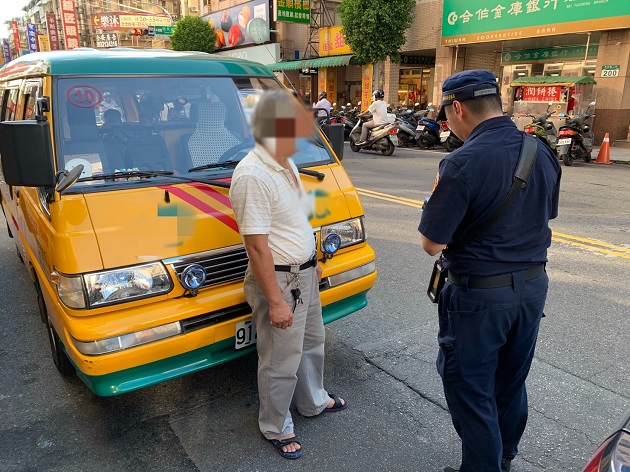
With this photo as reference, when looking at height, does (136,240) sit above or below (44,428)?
above

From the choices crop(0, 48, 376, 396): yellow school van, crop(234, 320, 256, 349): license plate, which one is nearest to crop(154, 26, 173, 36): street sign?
crop(0, 48, 376, 396): yellow school van

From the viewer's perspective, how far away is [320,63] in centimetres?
2453

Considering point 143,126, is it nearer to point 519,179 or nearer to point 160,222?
point 160,222

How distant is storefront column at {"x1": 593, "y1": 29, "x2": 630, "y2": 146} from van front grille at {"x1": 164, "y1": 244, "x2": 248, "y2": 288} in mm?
16042

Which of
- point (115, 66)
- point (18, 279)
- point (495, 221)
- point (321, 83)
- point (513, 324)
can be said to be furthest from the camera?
point (321, 83)

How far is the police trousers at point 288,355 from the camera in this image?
2.34 meters

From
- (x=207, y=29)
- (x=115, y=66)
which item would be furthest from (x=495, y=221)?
(x=207, y=29)

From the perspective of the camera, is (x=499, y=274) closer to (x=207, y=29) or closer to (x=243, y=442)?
(x=243, y=442)

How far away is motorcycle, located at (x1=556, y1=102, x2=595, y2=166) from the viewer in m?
11.7

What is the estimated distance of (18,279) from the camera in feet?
16.4

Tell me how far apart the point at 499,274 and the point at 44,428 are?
254 cm

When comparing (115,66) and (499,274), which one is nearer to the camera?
(499,274)

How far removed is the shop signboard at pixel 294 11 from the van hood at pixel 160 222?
87.1ft

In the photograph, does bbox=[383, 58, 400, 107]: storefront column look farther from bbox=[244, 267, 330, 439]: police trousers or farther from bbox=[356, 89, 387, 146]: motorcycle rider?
bbox=[244, 267, 330, 439]: police trousers
